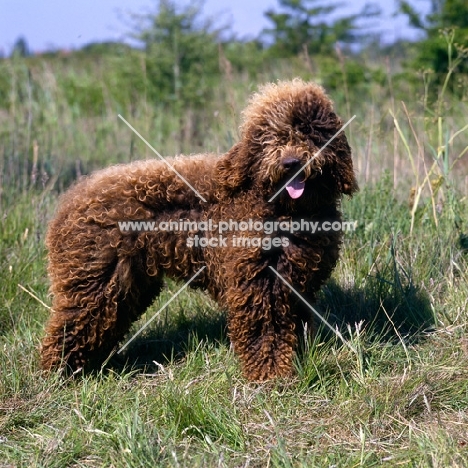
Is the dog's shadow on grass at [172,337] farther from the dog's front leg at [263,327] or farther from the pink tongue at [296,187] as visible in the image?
the pink tongue at [296,187]

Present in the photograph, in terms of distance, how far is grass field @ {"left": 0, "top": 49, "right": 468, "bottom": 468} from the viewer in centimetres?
334

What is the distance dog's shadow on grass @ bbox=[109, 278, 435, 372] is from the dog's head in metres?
1.03

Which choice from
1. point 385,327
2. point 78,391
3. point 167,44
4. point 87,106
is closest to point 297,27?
point 167,44

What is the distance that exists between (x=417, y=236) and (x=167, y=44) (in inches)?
238

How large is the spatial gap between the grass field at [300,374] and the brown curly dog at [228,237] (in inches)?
10.0

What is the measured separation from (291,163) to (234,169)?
410 millimetres

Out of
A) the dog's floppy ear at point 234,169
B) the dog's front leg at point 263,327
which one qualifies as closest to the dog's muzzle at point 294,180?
the dog's floppy ear at point 234,169

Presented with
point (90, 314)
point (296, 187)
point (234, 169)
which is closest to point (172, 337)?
point (90, 314)

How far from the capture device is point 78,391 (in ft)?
13.3

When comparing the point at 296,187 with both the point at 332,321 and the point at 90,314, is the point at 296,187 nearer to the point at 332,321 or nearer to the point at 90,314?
the point at 332,321

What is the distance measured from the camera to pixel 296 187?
143 inches

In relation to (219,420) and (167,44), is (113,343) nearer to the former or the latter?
(219,420)

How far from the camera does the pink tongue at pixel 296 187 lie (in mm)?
3613

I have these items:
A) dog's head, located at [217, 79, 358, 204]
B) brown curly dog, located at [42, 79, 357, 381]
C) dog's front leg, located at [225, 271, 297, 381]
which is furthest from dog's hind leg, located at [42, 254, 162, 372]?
dog's head, located at [217, 79, 358, 204]
